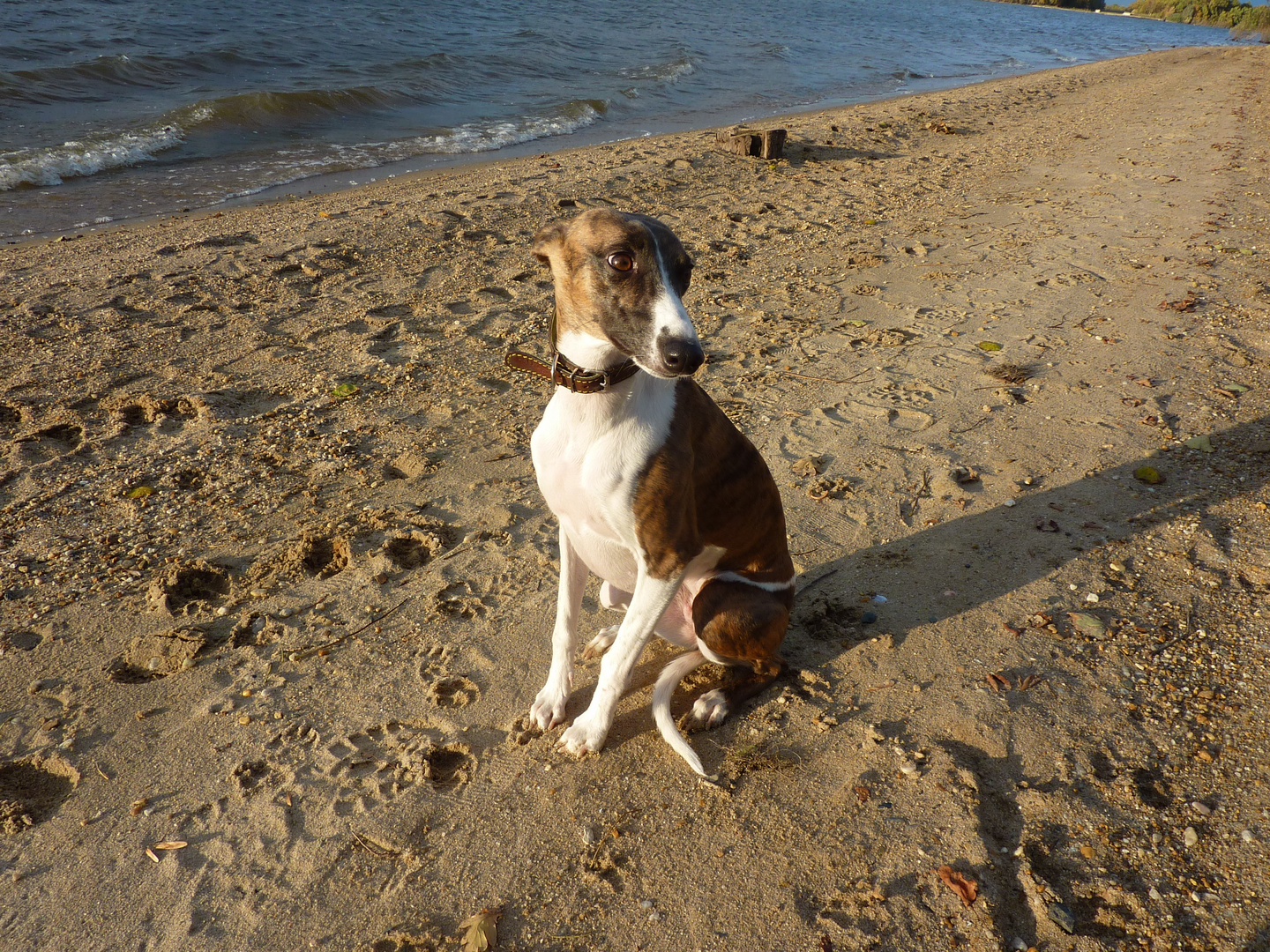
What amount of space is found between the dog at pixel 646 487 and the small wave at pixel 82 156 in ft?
34.4

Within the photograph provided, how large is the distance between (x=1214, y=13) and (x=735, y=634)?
262 feet

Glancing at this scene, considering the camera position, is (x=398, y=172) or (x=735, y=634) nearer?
(x=735, y=634)

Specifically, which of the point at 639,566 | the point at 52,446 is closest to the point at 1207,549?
the point at 639,566

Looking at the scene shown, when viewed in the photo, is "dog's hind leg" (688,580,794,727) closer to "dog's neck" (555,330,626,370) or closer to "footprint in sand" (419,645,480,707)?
"footprint in sand" (419,645,480,707)

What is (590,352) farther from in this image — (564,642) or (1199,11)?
(1199,11)

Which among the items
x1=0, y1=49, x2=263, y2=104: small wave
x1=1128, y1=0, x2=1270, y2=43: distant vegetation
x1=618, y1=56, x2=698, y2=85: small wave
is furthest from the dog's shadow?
x1=1128, y1=0, x2=1270, y2=43: distant vegetation

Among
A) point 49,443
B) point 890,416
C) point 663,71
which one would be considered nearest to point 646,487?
point 890,416

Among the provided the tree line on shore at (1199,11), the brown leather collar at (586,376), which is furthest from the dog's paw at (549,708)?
the tree line on shore at (1199,11)

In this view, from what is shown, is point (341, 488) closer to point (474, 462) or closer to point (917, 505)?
point (474, 462)

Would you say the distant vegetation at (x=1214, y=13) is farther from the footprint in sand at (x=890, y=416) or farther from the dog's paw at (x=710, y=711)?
the dog's paw at (x=710, y=711)

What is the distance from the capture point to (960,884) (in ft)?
7.67

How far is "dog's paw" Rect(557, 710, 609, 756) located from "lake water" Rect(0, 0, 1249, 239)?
9111mm

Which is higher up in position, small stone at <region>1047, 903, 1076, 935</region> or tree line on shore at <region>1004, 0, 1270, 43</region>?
tree line on shore at <region>1004, 0, 1270, 43</region>

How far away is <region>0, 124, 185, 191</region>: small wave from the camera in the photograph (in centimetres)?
956
